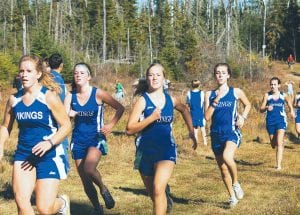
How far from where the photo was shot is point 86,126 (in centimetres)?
720

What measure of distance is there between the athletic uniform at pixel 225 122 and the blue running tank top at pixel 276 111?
3888 millimetres

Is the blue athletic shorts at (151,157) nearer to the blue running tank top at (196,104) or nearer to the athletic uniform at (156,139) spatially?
the athletic uniform at (156,139)

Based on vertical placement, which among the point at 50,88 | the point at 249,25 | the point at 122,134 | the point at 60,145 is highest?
the point at 249,25

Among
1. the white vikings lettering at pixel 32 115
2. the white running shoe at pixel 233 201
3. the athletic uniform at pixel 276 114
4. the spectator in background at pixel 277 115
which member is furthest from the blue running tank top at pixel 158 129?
the athletic uniform at pixel 276 114

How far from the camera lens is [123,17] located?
252 ft

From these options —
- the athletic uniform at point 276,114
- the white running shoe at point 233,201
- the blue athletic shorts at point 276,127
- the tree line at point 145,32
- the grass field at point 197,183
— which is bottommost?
the grass field at point 197,183

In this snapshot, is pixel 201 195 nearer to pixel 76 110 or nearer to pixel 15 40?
pixel 76 110

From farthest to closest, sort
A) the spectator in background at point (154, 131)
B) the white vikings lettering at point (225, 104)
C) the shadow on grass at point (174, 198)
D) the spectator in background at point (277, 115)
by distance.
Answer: the spectator in background at point (277, 115)
the shadow on grass at point (174, 198)
the white vikings lettering at point (225, 104)
the spectator in background at point (154, 131)

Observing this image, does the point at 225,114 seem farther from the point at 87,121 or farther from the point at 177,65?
the point at 177,65

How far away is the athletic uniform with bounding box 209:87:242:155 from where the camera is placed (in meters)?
8.21

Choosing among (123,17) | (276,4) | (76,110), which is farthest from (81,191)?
(276,4)

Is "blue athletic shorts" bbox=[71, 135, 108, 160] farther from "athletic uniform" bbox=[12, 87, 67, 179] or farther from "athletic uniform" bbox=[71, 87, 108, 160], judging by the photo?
"athletic uniform" bbox=[12, 87, 67, 179]

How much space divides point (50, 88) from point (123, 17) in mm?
72383

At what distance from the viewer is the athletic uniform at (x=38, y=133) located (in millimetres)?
5258
